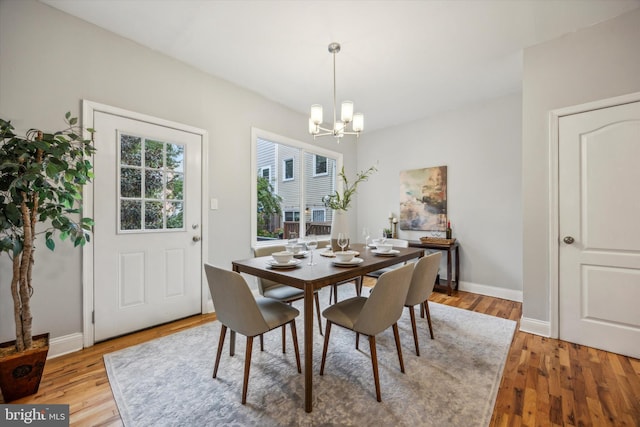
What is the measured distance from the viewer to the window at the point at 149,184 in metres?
2.50

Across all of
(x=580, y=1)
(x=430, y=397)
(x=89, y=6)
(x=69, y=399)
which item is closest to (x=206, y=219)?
(x=69, y=399)

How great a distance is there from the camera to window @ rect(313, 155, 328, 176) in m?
4.52

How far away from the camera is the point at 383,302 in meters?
1.63

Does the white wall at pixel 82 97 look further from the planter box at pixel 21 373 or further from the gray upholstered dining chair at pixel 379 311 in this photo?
the gray upholstered dining chair at pixel 379 311

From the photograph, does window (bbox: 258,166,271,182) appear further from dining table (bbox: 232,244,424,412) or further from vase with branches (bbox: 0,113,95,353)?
vase with branches (bbox: 0,113,95,353)

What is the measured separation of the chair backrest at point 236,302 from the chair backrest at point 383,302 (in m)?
0.60

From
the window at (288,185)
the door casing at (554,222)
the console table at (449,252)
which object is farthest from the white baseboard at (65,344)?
the door casing at (554,222)

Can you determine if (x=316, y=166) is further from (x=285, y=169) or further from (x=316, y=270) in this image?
(x=316, y=270)

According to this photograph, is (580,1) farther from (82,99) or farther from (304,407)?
(82,99)

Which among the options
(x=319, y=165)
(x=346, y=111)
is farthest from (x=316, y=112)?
(x=319, y=165)

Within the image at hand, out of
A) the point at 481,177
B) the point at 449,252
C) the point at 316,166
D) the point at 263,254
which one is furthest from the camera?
the point at 316,166

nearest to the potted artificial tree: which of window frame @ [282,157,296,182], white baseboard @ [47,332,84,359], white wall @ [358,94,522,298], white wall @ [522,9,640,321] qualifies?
white baseboard @ [47,332,84,359]

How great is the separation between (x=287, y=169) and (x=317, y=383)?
2997mm

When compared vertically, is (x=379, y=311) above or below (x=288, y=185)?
below
